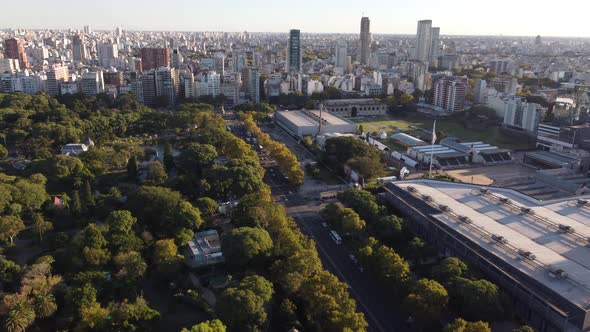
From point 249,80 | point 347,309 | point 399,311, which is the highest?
point 249,80

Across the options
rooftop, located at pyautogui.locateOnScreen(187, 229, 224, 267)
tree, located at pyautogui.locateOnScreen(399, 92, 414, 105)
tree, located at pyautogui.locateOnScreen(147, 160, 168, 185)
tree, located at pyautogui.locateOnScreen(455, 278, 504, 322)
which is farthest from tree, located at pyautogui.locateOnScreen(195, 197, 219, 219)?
tree, located at pyautogui.locateOnScreen(399, 92, 414, 105)

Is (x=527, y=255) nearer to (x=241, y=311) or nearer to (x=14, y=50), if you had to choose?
(x=241, y=311)

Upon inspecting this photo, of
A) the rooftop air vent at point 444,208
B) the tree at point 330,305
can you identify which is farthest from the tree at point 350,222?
the tree at point 330,305

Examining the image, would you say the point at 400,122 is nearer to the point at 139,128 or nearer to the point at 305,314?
the point at 139,128

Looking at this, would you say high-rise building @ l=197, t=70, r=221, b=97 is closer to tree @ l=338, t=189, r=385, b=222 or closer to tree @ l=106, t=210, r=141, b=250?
tree @ l=338, t=189, r=385, b=222

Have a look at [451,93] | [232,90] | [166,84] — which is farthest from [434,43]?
[166,84]

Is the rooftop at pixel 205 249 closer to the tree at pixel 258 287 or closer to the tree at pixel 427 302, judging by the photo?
the tree at pixel 258 287

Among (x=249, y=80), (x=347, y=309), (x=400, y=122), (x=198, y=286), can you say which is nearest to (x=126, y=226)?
(x=198, y=286)
